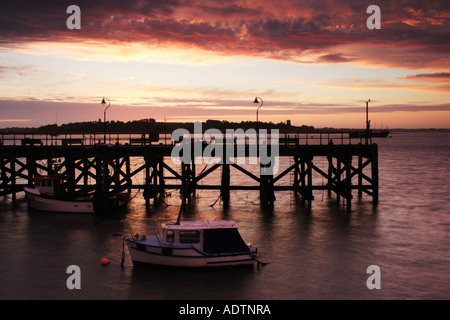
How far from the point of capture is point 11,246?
26969 millimetres

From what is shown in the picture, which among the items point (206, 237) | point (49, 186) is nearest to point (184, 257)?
point (206, 237)

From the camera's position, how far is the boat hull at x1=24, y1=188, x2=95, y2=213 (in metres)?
35.8

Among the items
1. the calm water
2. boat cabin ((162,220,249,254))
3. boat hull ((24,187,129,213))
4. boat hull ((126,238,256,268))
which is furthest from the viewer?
boat hull ((24,187,129,213))

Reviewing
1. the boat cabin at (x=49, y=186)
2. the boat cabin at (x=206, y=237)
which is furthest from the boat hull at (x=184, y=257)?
the boat cabin at (x=49, y=186)

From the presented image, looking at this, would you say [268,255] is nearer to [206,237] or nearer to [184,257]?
[206,237]

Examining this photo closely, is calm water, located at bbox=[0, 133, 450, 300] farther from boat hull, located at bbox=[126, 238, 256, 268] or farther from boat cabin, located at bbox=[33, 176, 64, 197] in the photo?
boat cabin, located at bbox=[33, 176, 64, 197]

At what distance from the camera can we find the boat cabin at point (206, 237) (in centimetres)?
2258

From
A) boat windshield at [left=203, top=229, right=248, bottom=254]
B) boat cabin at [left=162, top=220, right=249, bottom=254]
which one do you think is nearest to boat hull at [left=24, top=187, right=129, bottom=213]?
boat cabin at [left=162, top=220, right=249, bottom=254]

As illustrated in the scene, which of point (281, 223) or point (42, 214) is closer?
point (281, 223)

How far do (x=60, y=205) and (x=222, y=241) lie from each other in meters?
18.9

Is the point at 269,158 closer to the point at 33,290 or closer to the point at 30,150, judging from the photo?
the point at 30,150

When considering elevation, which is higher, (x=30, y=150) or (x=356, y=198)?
(x=30, y=150)

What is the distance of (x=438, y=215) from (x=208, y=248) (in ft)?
79.6
